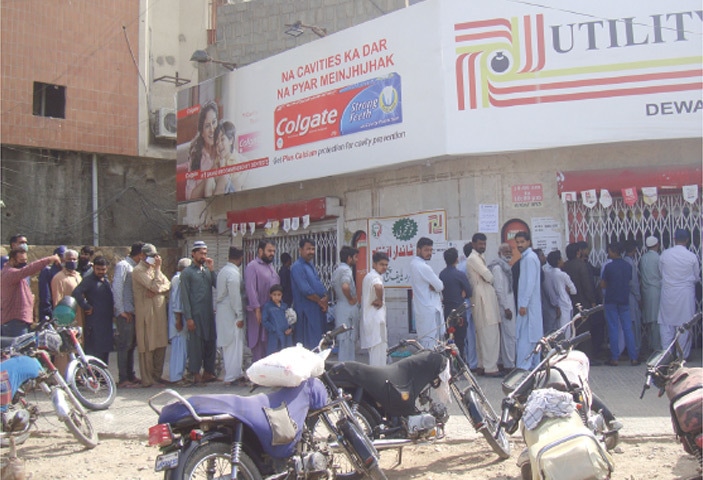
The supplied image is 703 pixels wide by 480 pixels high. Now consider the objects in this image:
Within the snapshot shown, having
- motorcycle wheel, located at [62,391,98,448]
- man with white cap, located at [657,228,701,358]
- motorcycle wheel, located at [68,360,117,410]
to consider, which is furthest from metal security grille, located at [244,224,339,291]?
motorcycle wheel, located at [62,391,98,448]

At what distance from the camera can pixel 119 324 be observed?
300 inches

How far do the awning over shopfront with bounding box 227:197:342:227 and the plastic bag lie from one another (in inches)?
241

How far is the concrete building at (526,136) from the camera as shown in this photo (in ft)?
26.3

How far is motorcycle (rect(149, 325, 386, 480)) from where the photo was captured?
3.33 m

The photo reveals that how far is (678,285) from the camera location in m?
7.62

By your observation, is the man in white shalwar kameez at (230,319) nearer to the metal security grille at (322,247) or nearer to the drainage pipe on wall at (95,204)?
the metal security grille at (322,247)

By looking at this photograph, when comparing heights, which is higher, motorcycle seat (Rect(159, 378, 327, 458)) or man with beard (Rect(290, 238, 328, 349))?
man with beard (Rect(290, 238, 328, 349))

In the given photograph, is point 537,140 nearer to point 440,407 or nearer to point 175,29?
point 440,407

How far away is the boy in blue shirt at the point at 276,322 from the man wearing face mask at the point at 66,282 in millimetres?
2109

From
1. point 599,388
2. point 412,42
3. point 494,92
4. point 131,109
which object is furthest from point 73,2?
point 599,388

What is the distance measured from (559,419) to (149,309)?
17.2 ft

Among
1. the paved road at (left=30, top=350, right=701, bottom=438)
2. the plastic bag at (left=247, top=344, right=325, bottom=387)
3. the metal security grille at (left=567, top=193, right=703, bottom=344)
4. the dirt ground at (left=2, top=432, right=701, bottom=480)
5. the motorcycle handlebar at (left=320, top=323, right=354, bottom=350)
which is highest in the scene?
the metal security grille at (left=567, top=193, right=703, bottom=344)

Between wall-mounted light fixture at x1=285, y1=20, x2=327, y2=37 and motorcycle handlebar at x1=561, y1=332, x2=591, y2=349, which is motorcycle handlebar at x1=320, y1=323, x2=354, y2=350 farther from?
wall-mounted light fixture at x1=285, y1=20, x2=327, y2=37

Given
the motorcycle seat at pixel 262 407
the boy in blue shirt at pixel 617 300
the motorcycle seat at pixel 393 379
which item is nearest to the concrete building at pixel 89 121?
the boy in blue shirt at pixel 617 300
